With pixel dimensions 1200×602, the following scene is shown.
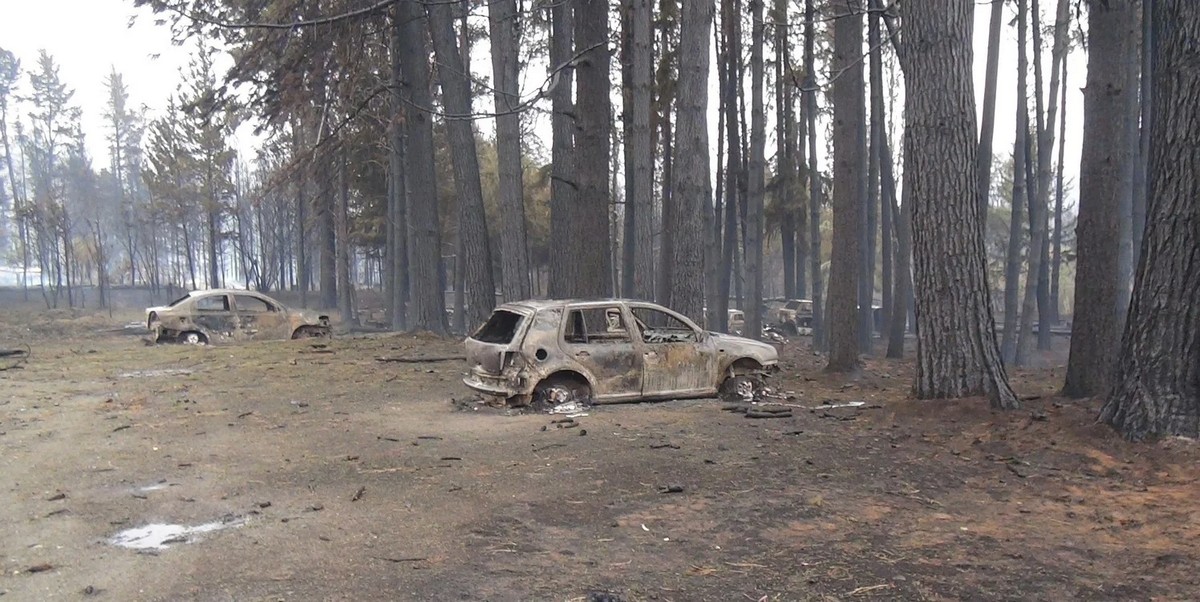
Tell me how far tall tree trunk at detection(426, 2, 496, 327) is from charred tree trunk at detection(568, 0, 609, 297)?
4.19 metres

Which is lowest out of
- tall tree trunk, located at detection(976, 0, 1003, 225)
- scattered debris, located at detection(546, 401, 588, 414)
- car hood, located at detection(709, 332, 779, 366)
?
scattered debris, located at detection(546, 401, 588, 414)

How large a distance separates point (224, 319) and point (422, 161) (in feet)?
19.5

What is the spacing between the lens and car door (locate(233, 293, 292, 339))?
20141 mm

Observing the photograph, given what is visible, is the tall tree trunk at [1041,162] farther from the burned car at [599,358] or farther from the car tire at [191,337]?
the car tire at [191,337]

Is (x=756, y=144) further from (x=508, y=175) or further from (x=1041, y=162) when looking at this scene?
(x=1041, y=162)

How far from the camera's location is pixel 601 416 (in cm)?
1010

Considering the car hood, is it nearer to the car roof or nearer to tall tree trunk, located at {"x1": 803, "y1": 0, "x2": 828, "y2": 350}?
the car roof

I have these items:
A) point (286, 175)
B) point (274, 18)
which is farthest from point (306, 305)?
point (274, 18)

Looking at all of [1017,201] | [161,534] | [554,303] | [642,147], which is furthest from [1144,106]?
[161,534]

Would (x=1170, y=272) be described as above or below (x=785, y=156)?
below

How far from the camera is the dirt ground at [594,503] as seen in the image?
473 centimetres

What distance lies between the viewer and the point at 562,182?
48.4 ft

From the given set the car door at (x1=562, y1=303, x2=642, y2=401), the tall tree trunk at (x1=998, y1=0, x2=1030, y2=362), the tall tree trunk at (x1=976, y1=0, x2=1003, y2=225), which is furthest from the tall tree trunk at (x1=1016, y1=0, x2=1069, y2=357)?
the car door at (x1=562, y1=303, x2=642, y2=401)

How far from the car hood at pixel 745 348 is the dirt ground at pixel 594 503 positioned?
899 mm
